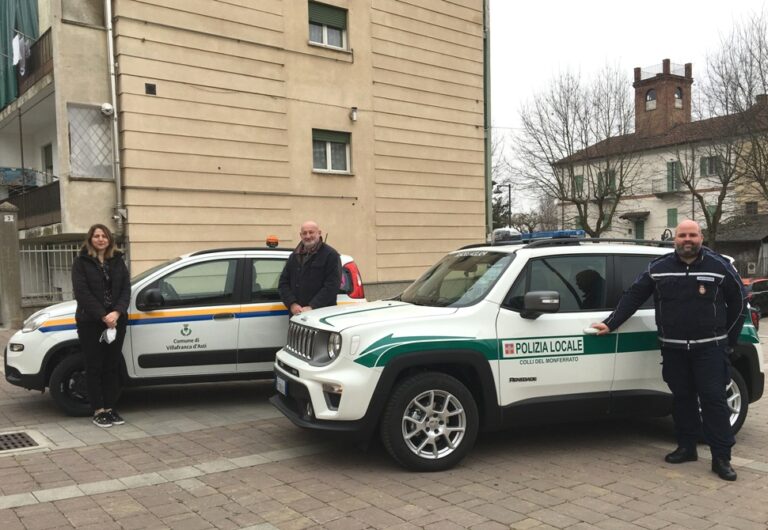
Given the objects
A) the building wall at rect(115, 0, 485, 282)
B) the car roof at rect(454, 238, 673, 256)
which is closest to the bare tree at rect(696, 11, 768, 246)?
the building wall at rect(115, 0, 485, 282)

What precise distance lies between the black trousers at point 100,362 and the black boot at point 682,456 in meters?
4.97

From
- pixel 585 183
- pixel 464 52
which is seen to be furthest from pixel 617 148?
pixel 464 52

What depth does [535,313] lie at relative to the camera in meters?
4.99

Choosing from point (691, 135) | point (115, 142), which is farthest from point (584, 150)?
point (115, 142)

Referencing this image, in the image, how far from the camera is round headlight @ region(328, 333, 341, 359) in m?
4.70

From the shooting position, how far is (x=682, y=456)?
5027 mm

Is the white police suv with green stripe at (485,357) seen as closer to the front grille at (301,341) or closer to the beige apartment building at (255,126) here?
the front grille at (301,341)

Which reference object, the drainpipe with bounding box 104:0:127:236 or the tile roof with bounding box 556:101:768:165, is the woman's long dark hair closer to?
the drainpipe with bounding box 104:0:127:236

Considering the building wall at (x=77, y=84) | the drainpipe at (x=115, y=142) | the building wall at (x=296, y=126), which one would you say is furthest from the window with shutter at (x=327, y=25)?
the building wall at (x=77, y=84)

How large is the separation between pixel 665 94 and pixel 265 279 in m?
48.4

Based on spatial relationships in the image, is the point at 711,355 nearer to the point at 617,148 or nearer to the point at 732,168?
the point at 732,168

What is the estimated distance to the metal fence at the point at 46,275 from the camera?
13031 millimetres

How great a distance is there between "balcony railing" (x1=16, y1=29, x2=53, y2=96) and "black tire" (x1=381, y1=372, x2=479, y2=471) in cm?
1251

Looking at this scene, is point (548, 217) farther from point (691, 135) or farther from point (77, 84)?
point (77, 84)
